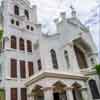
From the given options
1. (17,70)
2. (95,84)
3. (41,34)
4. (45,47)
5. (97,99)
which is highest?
(41,34)

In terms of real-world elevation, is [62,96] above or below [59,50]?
below

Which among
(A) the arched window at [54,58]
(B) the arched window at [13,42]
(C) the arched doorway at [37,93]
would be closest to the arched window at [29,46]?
(B) the arched window at [13,42]

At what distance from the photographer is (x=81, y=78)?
1581cm

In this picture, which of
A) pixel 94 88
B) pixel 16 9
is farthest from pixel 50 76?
pixel 16 9

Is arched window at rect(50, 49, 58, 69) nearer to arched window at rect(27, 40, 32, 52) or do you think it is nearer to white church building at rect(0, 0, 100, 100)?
white church building at rect(0, 0, 100, 100)

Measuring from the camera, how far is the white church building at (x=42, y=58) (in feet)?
46.9

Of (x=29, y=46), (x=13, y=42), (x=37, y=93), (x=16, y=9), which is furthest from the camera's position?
(x=16, y=9)

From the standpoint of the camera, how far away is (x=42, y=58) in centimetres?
1652

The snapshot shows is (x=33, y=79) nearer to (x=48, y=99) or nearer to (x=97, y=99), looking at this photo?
(x=48, y=99)

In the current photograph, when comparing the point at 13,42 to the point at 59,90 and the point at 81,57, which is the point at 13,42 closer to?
the point at 59,90

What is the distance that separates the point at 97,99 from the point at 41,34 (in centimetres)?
955

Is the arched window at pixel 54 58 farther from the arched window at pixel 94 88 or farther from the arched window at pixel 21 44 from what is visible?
the arched window at pixel 94 88

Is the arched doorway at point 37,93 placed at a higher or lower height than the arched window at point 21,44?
lower

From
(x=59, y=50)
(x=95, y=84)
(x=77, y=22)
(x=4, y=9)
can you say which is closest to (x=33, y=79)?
(x=59, y=50)
